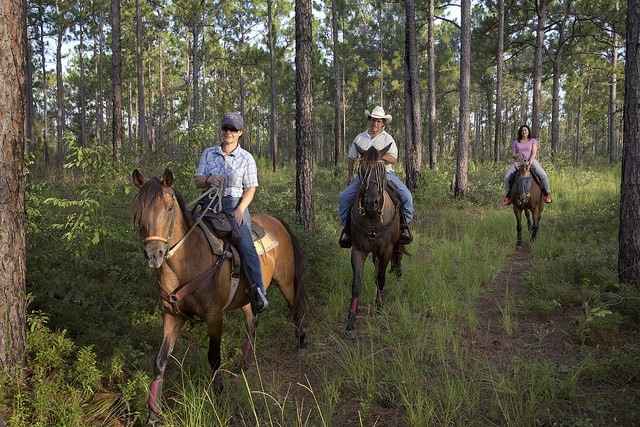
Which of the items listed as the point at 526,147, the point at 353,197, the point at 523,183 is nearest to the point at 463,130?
the point at 526,147

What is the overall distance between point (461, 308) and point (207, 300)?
11.3ft

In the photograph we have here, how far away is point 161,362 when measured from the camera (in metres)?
3.35

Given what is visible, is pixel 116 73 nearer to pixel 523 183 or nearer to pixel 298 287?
pixel 298 287

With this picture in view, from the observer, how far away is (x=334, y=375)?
4020 mm

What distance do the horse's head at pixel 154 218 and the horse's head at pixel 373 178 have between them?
8.58 ft

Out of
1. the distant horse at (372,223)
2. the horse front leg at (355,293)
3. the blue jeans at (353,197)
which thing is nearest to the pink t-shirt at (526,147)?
the blue jeans at (353,197)

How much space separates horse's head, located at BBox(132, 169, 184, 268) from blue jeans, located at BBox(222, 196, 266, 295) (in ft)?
3.13

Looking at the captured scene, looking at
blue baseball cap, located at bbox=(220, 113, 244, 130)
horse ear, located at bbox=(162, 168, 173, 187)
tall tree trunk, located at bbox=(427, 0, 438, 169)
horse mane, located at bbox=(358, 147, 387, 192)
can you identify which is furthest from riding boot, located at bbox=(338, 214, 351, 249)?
tall tree trunk, located at bbox=(427, 0, 438, 169)

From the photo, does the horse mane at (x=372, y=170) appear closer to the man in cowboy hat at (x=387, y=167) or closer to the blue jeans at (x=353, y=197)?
the man in cowboy hat at (x=387, y=167)

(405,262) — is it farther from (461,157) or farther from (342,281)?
(461,157)

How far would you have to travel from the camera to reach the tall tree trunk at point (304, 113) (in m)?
7.33

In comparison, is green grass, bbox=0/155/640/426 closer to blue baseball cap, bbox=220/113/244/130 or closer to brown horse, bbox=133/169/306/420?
brown horse, bbox=133/169/306/420

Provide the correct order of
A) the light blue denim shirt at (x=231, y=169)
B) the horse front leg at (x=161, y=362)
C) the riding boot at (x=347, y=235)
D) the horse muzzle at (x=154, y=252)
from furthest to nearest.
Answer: the riding boot at (x=347, y=235), the light blue denim shirt at (x=231, y=169), the horse front leg at (x=161, y=362), the horse muzzle at (x=154, y=252)

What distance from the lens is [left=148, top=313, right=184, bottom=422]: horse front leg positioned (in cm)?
323
